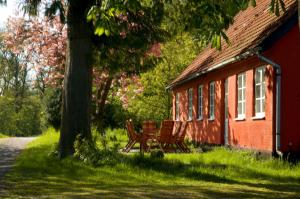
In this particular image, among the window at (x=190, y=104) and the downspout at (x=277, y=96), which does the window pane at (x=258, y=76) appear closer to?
the downspout at (x=277, y=96)

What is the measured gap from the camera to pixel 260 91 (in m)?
19.0

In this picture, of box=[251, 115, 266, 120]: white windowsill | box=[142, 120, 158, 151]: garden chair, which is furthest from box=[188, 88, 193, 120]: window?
box=[251, 115, 266, 120]: white windowsill

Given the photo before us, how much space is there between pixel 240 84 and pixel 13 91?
59465 mm

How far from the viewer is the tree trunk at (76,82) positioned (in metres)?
17.2

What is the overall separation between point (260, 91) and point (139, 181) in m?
7.19

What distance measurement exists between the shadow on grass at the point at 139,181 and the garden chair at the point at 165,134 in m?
3.97

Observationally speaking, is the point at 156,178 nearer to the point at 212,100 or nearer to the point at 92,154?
the point at 92,154

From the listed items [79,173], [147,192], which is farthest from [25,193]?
[79,173]

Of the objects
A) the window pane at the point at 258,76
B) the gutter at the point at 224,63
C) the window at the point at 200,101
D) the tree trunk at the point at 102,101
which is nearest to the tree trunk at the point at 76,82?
the gutter at the point at 224,63

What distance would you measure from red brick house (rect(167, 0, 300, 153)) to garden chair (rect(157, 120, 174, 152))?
2432mm

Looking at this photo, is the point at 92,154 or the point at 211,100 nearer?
the point at 92,154

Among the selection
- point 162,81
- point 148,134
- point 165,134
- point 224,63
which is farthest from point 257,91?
point 162,81

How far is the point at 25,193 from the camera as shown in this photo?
36.7 feet

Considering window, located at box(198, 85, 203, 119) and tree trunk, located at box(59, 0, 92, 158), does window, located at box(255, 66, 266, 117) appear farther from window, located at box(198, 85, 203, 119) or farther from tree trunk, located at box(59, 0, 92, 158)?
window, located at box(198, 85, 203, 119)
